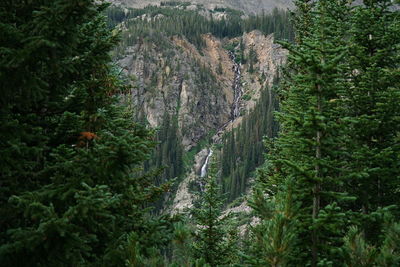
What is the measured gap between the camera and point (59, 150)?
6.64 meters

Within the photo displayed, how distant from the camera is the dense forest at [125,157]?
5250mm

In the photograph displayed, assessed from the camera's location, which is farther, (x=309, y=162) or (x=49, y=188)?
(x=309, y=162)

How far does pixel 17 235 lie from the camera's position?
5.40 m

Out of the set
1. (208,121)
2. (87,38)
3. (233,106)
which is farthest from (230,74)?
(87,38)

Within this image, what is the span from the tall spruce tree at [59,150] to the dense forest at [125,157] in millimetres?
26

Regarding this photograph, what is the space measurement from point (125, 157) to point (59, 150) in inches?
62.5

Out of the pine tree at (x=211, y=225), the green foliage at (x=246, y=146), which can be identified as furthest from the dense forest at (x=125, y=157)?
the green foliage at (x=246, y=146)

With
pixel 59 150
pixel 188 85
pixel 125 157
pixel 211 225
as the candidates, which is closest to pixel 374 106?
pixel 125 157

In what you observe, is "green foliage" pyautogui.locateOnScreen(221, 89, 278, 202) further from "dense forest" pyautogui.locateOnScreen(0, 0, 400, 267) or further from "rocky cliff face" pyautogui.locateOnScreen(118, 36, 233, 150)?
"dense forest" pyautogui.locateOnScreen(0, 0, 400, 267)

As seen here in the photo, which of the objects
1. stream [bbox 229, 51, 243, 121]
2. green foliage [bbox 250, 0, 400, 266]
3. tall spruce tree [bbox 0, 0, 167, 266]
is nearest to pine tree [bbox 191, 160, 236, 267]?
green foliage [bbox 250, 0, 400, 266]

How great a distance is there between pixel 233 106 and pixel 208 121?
1730cm

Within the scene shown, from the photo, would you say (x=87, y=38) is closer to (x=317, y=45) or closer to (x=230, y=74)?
(x=317, y=45)

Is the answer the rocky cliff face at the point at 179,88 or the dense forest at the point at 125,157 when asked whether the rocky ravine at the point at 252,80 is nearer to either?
the rocky cliff face at the point at 179,88

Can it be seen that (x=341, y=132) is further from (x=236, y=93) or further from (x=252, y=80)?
(x=252, y=80)
